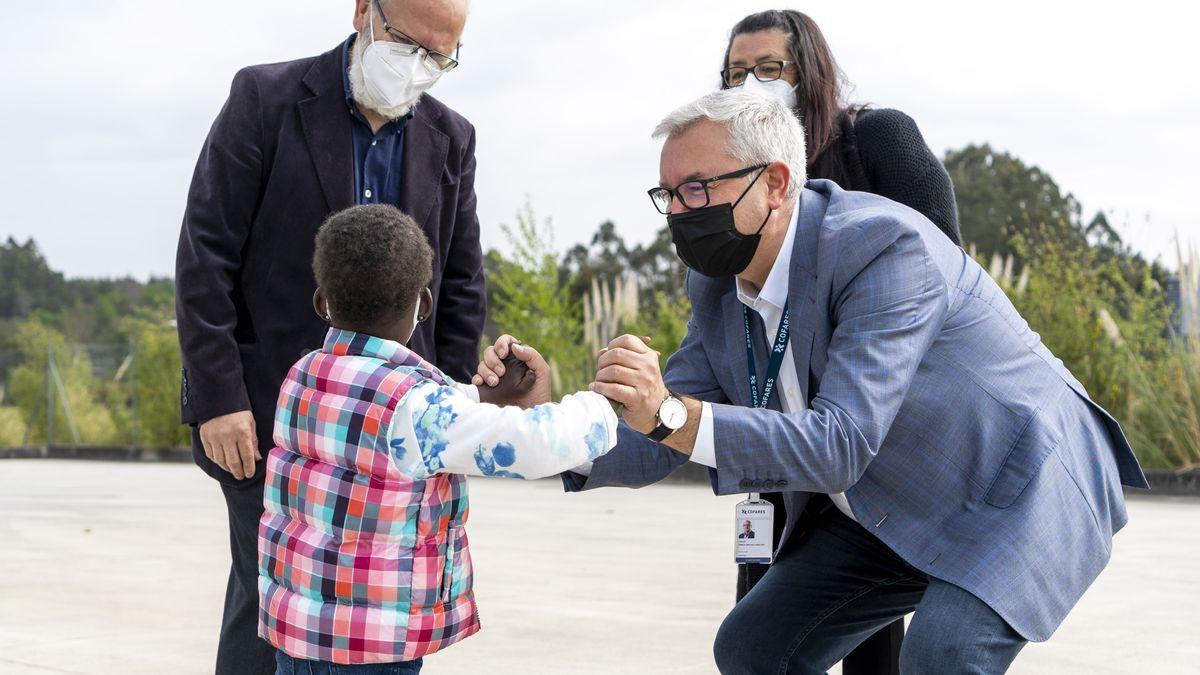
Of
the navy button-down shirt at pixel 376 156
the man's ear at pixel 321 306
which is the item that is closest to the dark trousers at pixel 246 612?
the man's ear at pixel 321 306

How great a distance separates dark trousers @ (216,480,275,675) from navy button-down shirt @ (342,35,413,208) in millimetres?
782

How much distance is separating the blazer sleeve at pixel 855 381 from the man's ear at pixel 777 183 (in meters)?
0.17

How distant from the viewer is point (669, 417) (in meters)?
2.35

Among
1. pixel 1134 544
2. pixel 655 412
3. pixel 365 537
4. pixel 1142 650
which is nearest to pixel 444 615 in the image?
pixel 365 537

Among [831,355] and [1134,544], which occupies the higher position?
[831,355]

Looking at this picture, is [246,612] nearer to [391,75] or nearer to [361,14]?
[391,75]

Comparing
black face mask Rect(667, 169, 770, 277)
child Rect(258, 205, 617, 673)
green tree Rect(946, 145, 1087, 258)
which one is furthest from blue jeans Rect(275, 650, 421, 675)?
green tree Rect(946, 145, 1087, 258)

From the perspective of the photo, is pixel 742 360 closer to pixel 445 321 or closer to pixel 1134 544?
pixel 445 321

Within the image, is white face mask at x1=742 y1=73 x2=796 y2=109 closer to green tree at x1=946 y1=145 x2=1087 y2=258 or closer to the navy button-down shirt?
the navy button-down shirt

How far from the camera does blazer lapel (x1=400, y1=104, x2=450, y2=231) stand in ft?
11.0

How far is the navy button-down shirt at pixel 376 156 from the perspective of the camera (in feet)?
10.9

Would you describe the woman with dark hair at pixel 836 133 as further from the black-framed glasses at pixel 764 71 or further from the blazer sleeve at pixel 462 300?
the blazer sleeve at pixel 462 300

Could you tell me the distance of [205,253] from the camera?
10.3ft

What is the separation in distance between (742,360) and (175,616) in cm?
390
